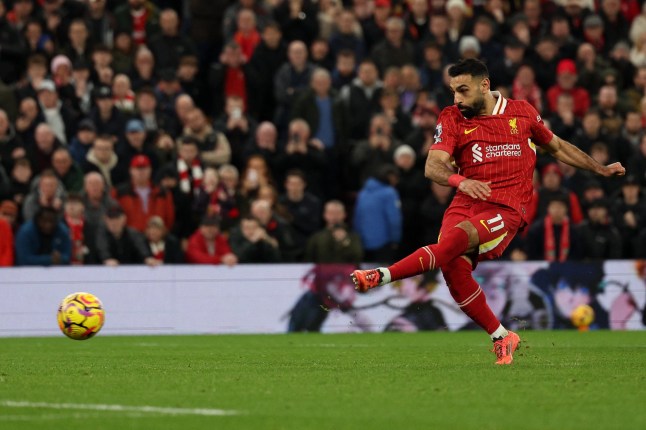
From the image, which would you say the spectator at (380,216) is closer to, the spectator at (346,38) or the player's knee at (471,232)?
the spectator at (346,38)

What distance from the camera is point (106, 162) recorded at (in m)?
19.9

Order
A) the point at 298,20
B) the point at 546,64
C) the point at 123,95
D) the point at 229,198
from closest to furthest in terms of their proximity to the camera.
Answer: the point at 229,198
the point at 123,95
the point at 298,20
the point at 546,64

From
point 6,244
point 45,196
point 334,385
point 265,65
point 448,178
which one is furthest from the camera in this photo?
point 265,65

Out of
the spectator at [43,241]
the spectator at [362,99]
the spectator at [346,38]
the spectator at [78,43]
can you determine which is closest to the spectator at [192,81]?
the spectator at [78,43]

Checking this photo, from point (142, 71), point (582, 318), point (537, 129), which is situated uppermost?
point (142, 71)

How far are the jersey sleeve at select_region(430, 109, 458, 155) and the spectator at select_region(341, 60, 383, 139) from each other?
32.1 feet

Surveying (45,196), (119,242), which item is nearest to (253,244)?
(119,242)

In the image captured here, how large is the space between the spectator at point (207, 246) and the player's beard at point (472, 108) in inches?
317

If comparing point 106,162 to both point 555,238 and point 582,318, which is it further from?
point 582,318

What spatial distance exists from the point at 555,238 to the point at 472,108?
8.96 metres

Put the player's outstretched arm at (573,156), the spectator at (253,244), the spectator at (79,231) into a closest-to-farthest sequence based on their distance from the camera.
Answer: the player's outstretched arm at (573,156) < the spectator at (79,231) < the spectator at (253,244)

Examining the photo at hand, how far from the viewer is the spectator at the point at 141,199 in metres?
19.4

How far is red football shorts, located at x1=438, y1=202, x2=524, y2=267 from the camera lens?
37.3 ft

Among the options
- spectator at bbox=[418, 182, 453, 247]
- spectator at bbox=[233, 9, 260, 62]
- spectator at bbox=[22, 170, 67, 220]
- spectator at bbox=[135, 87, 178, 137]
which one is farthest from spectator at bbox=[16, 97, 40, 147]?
spectator at bbox=[418, 182, 453, 247]
